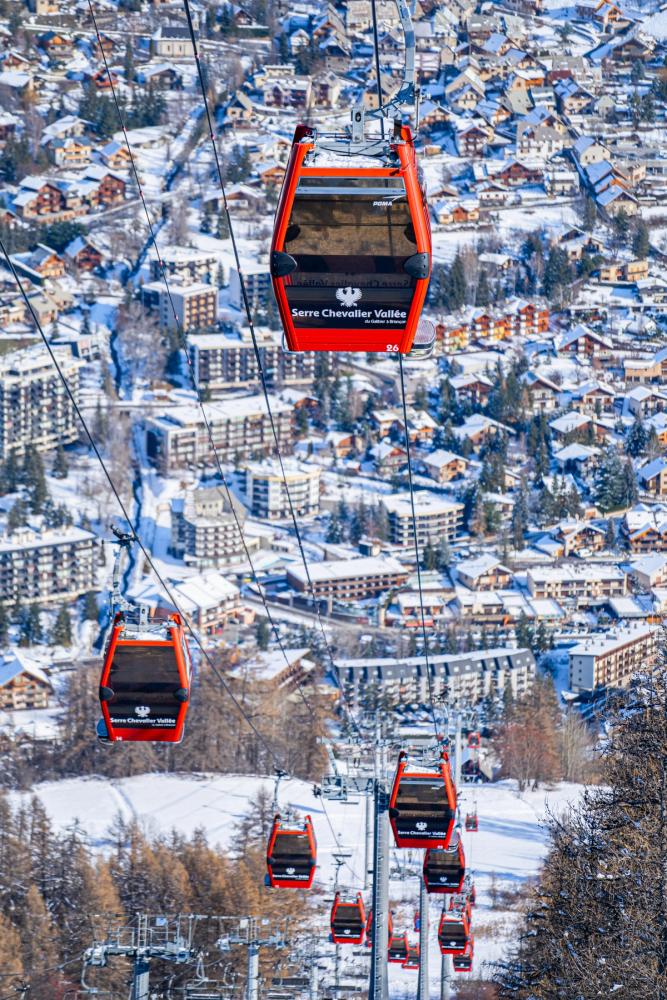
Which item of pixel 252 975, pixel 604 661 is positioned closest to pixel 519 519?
pixel 604 661

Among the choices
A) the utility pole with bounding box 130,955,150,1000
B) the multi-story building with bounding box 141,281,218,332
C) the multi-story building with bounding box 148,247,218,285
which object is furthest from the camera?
the multi-story building with bounding box 148,247,218,285

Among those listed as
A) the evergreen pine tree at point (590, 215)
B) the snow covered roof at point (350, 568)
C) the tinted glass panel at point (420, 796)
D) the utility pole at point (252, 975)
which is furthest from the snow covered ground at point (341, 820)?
the evergreen pine tree at point (590, 215)

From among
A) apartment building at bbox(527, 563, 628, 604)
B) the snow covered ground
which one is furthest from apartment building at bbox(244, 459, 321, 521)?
the snow covered ground

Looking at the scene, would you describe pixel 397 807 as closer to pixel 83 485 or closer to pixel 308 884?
pixel 308 884

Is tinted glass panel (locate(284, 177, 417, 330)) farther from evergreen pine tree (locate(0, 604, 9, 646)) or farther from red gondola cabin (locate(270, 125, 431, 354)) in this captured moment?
evergreen pine tree (locate(0, 604, 9, 646))

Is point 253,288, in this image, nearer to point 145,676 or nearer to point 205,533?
point 205,533

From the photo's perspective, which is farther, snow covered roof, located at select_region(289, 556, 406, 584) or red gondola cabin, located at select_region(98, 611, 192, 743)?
snow covered roof, located at select_region(289, 556, 406, 584)

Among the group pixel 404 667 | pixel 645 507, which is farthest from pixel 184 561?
pixel 645 507
